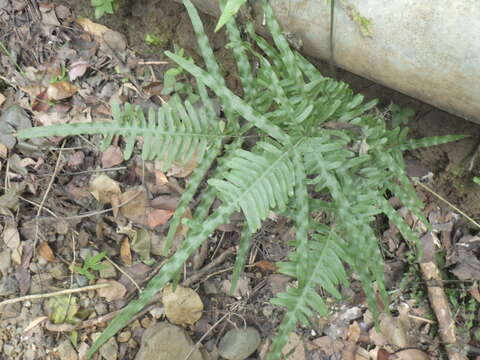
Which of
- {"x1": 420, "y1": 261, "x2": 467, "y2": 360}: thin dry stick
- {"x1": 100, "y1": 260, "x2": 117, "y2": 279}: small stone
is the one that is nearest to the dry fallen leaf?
{"x1": 100, "y1": 260, "x2": 117, "y2": 279}: small stone

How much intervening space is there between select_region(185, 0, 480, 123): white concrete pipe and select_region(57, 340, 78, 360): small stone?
5.06ft

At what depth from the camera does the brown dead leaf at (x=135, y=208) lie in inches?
81.5

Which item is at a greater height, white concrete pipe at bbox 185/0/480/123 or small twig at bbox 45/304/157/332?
white concrete pipe at bbox 185/0/480/123

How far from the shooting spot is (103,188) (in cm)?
206

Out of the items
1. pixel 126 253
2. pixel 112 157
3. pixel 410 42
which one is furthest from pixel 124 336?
pixel 410 42

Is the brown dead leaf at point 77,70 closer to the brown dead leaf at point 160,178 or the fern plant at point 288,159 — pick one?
the brown dead leaf at point 160,178

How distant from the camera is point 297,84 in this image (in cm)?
155

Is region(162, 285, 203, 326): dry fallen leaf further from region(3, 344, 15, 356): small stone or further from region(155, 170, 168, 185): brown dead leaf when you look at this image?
region(3, 344, 15, 356): small stone

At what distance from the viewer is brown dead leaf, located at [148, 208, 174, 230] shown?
6.75ft

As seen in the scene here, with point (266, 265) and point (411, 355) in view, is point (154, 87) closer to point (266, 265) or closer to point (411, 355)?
point (266, 265)

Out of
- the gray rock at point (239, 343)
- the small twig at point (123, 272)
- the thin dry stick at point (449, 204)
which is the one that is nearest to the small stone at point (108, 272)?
the small twig at point (123, 272)

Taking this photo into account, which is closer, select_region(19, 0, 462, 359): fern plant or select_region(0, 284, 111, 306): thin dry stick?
select_region(19, 0, 462, 359): fern plant

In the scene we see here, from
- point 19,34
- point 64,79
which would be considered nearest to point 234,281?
point 64,79

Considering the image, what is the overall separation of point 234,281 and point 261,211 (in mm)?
488
